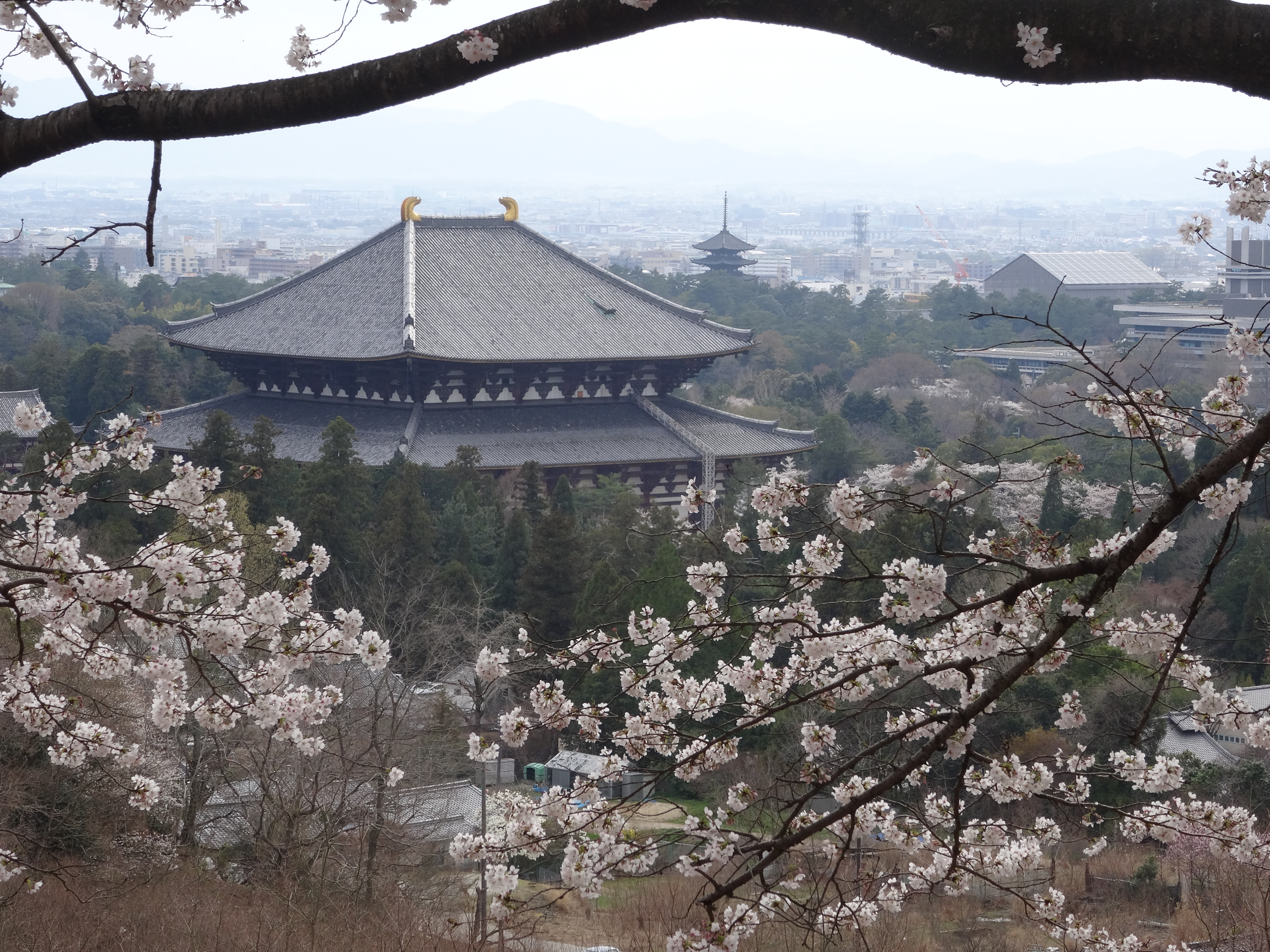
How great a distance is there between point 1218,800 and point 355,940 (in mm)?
7968

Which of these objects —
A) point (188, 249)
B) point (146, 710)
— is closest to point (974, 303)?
point (146, 710)

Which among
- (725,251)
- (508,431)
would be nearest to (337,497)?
(508,431)

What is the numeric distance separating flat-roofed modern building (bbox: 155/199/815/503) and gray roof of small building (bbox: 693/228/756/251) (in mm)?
41252

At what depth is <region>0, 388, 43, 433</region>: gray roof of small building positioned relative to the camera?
29156mm

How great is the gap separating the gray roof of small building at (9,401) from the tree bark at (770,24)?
2810 centimetres

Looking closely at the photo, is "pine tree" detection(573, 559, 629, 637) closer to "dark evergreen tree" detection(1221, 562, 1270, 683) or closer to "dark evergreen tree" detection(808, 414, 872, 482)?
"dark evergreen tree" detection(1221, 562, 1270, 683)

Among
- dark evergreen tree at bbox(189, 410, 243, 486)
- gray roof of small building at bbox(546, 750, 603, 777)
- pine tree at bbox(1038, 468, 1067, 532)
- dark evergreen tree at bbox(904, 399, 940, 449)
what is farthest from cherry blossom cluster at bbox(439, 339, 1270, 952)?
dark evergreen tree at bbox(904, 399, 940, 449)

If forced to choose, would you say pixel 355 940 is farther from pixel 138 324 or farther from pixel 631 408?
pixel 138 324

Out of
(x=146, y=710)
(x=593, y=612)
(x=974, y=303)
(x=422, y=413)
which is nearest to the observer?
(x=146, y=710)

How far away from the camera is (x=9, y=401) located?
3061 cm

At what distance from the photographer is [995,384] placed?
50.2 m

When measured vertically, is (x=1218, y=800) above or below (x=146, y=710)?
below

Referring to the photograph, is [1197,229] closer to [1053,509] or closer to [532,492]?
[532,492]

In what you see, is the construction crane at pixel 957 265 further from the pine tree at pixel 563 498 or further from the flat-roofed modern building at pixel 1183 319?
the pine tree at pixel 563 498
